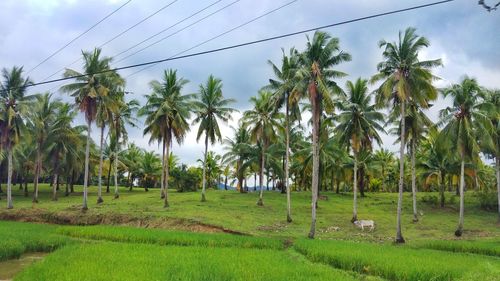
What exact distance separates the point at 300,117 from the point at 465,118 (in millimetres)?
13321

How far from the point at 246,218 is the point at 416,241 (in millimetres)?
12638

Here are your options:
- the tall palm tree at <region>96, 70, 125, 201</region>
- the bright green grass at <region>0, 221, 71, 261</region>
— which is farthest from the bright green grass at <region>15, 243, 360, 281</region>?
the tall palm tree at <region>96, 70, 125, 201</region>

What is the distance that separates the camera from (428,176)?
5050 centimetres

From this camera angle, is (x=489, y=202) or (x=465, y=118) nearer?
(x=465, y=118)

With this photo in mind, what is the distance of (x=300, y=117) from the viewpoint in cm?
4038

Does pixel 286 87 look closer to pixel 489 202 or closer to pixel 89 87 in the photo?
pixel 89 87

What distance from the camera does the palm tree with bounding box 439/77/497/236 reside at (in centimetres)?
3425

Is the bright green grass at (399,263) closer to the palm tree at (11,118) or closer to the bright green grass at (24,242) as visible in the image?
the bright green grass at (24,242)

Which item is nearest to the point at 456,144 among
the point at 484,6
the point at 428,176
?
the point at 428,176

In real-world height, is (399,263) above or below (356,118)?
below

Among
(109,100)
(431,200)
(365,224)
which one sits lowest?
(365,224)

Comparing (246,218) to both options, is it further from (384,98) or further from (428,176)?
(428,176)

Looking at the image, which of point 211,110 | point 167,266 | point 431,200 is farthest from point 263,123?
point 167,266

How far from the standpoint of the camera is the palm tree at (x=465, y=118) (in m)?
34.2
